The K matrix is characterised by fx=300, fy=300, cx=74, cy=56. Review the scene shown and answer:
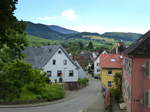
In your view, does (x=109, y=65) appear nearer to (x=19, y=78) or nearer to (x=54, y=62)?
(x=54, y=62)

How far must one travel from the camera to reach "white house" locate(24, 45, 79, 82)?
60.2 m

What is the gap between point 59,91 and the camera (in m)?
45.2

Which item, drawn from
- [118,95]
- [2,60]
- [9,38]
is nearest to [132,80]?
[2,60]

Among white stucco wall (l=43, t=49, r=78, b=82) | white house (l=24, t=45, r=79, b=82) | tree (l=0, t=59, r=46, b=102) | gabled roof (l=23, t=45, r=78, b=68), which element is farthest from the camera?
white stucco wall (l=43, t=49, r=78, b=82)

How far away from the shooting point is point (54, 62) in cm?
6078

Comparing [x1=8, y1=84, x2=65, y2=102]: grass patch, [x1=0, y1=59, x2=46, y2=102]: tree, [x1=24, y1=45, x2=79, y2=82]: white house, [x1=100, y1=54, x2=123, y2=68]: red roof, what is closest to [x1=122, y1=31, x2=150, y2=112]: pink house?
[x1=0, y1=59, x2=46, y2=102]: tree

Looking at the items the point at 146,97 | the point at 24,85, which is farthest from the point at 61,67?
the point at 146,97

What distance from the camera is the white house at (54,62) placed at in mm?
60219

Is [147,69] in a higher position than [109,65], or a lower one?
lower

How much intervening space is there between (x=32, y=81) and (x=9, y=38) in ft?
92.9

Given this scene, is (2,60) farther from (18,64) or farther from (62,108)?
(18,64)

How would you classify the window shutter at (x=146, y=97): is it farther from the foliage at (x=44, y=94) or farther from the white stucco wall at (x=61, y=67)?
the white stucco wall at (x=61, y=67)

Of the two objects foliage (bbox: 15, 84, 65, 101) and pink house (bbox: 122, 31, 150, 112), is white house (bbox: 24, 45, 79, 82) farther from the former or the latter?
pink house (bbox: 122, 31, 150, 112)

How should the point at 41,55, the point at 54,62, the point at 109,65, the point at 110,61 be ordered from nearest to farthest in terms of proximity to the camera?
the point at 109,65 < the point at 110,61 < the point at 54,62 < the point at 41,55
